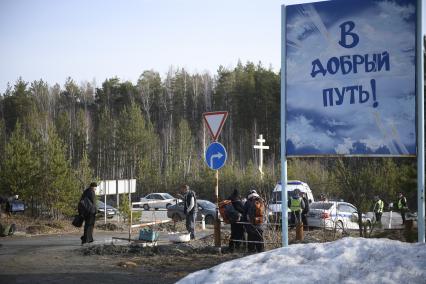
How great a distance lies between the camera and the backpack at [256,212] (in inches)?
502

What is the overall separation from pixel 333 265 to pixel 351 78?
134 inches

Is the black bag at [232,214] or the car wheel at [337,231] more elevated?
the black bag at [232,214]

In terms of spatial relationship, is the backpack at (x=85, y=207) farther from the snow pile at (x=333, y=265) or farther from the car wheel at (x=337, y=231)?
the snow pile at (x=333, y=265)

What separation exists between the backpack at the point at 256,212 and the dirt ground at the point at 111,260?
57cm

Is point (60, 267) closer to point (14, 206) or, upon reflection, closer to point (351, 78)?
point (351, 78)

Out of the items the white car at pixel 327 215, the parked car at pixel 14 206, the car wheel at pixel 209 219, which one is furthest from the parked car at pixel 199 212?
the white car at pixel 327 215

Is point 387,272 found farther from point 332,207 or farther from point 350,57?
point 332,207

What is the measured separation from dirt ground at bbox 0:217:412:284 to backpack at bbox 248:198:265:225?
57cm

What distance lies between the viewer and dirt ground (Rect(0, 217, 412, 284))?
9.68 metres

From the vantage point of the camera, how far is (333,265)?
6.27m

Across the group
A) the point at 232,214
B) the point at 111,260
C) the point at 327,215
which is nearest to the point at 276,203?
the point at 232,214

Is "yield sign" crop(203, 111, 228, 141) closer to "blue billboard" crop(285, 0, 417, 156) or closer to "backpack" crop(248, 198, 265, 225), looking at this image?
"backpack" crop(248, 198, 265, 225)

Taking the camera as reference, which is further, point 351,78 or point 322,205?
point 322,205

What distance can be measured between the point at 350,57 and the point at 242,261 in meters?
3.64
